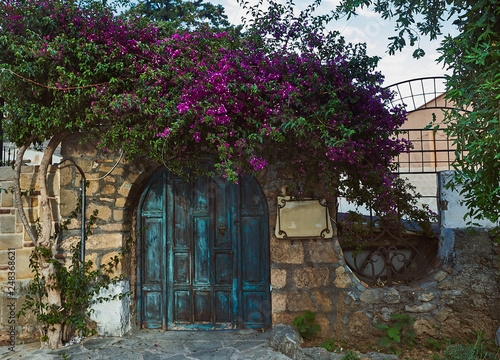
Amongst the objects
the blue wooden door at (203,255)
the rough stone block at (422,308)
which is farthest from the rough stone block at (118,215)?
the rough stone block at (422,308)

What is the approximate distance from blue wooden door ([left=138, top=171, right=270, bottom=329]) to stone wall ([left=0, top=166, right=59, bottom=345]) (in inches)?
48.0

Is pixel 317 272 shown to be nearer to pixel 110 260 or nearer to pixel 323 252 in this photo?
pixel 323 252

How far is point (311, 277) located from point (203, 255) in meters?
1.31

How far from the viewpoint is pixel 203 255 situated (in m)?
4.77

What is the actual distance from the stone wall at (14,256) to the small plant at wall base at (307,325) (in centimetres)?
296

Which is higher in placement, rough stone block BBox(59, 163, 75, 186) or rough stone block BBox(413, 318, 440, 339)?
rough stone block BBox(59, 163, 75, 186)

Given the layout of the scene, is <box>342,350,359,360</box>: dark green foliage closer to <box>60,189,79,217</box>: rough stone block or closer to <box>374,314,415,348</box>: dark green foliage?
<box>374,314,415,348</box>: dark green foliage

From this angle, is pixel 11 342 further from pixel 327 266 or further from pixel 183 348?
pixel 327 266

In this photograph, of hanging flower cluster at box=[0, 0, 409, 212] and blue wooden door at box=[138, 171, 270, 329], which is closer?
hanging flower cluster at box=[0, 0, 409, 212]

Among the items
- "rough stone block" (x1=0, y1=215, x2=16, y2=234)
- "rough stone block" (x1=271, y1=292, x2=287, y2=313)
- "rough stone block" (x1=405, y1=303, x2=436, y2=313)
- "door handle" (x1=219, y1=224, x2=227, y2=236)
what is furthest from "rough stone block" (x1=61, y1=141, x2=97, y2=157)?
"rough stone block" (x1=405, y1=303, x2=436, y2=313)

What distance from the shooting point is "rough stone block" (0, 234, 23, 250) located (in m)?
4.53

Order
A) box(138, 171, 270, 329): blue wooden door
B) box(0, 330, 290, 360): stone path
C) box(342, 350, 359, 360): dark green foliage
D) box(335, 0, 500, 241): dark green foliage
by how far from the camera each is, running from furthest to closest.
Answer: box(138, 171, 270, 329): blue wooden door
box(0, 330, 290, 360): stone path
box(342, 350, 359, 360): dark green foliage
box(335, 0, 500, 241): dark green foliage

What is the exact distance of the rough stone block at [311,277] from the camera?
4.32m

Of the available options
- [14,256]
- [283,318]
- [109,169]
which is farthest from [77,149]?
[283,318]
